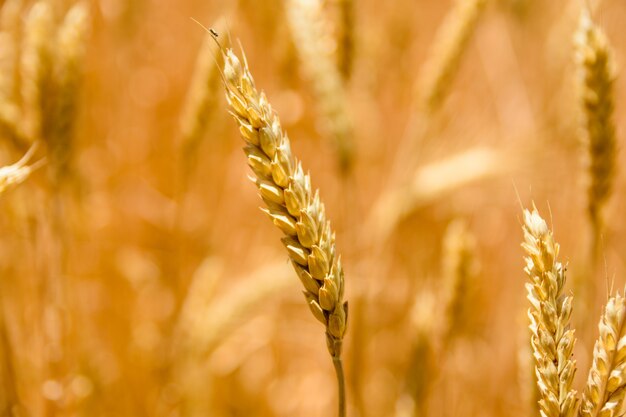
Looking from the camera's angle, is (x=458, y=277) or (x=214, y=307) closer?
(x=458, y=277)

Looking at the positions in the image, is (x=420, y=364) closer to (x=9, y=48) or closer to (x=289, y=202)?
(x=289, y=202)

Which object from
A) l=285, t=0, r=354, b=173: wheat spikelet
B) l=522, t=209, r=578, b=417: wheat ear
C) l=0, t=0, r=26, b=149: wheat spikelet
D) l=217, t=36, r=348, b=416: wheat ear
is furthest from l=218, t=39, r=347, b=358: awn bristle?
l=0, t=0, r=26, b=149: wheat spikelet

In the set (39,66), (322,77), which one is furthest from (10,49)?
(322,77)

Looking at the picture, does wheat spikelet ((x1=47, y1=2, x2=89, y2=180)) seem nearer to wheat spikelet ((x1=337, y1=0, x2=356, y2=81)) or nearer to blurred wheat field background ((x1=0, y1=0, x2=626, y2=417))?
blurred wheat field background ((x1=0, y1=0, x2=626, y2=417))

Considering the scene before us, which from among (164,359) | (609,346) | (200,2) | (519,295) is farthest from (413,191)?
(200,2)

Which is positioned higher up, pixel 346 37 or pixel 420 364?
pixel 346 37

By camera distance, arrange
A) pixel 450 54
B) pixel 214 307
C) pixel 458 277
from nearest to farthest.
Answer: pixel 458 277 → pixel 450 54 → pixel 214 307

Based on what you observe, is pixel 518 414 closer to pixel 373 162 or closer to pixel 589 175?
pixel 589 175
